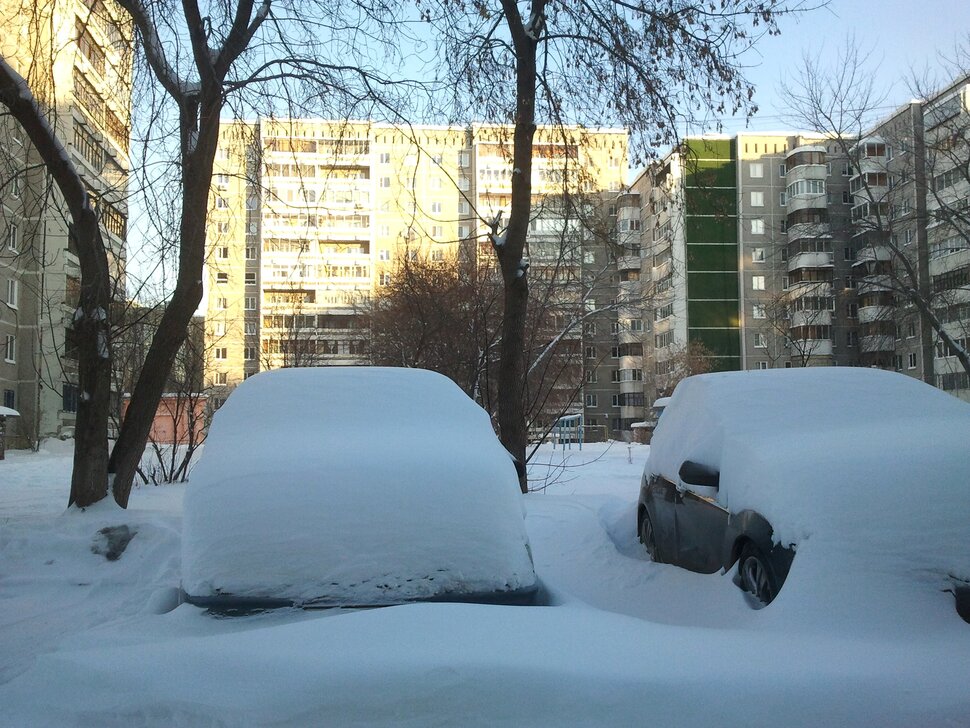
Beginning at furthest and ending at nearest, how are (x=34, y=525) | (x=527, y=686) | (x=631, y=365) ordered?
(x=631, y=365) → (x=34, y=525) → (x=527, y=686)

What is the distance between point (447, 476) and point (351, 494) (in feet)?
1.74

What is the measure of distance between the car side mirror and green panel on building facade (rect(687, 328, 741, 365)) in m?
61.7

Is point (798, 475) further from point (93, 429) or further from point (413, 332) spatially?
point (413, 332)

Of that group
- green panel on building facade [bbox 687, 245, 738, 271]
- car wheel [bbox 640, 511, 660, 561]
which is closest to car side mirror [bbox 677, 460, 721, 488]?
car wheel [bbox 640, 511, 660, 561]

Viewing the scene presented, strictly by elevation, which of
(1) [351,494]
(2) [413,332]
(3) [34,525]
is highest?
(2) [413,332]

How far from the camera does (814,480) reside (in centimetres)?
443

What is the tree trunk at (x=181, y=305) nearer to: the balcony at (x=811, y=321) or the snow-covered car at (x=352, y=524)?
the snow-covered car at (x=352, y=524)

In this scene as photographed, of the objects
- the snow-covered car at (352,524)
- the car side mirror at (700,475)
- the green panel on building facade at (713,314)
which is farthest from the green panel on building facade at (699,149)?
the green panel on building facade at (713,314)

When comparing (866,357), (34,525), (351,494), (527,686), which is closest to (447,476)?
(351,494)

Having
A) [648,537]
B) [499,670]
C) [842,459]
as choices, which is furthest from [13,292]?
[499,670]

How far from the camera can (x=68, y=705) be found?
3104 mm

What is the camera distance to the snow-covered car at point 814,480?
4.04 metres

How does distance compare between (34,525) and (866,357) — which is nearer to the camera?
(34,525)

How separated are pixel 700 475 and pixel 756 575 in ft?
3.02
